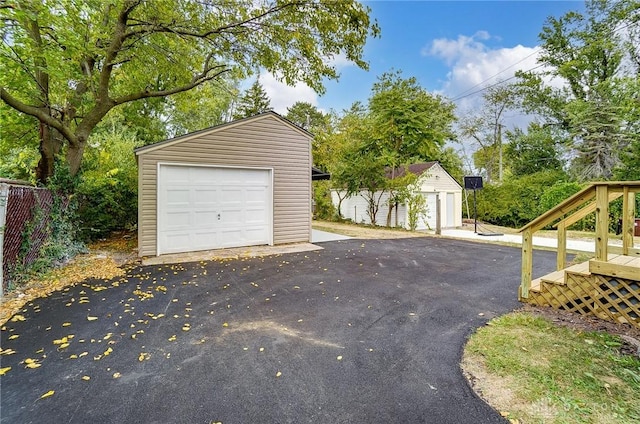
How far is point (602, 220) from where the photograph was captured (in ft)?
11.1

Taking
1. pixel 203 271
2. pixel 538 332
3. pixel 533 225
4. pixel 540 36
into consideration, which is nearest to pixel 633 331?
pixel 538 332

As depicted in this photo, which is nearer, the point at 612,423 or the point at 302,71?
the point at 612,423

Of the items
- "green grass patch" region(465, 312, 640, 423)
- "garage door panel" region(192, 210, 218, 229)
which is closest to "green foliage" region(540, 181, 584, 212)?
"green grass patch" region(465, 312, 640, 423)

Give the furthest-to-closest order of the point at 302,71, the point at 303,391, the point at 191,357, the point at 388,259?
the point at 302,71, the point at 388,259, the point at 191,357, the point at 303,391

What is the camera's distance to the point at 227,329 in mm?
3299

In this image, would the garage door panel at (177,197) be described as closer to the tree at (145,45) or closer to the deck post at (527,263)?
the tree at (145,45)

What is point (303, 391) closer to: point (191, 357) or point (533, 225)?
point (191, 357)

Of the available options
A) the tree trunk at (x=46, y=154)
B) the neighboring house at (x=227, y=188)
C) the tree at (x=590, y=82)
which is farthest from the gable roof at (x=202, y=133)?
the tree at (x=590, y=82)

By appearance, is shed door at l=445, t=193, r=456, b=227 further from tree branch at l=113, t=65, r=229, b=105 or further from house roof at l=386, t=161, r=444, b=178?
tree branch at l=113, t=65, r=229, b=105

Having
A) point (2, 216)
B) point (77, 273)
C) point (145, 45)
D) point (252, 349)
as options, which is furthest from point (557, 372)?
point (145, 45)

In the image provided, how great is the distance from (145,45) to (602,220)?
988cm

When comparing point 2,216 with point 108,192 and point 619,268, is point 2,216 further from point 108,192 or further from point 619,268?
point 619,268

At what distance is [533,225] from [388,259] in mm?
3375

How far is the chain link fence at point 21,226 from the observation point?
4.36 meters
